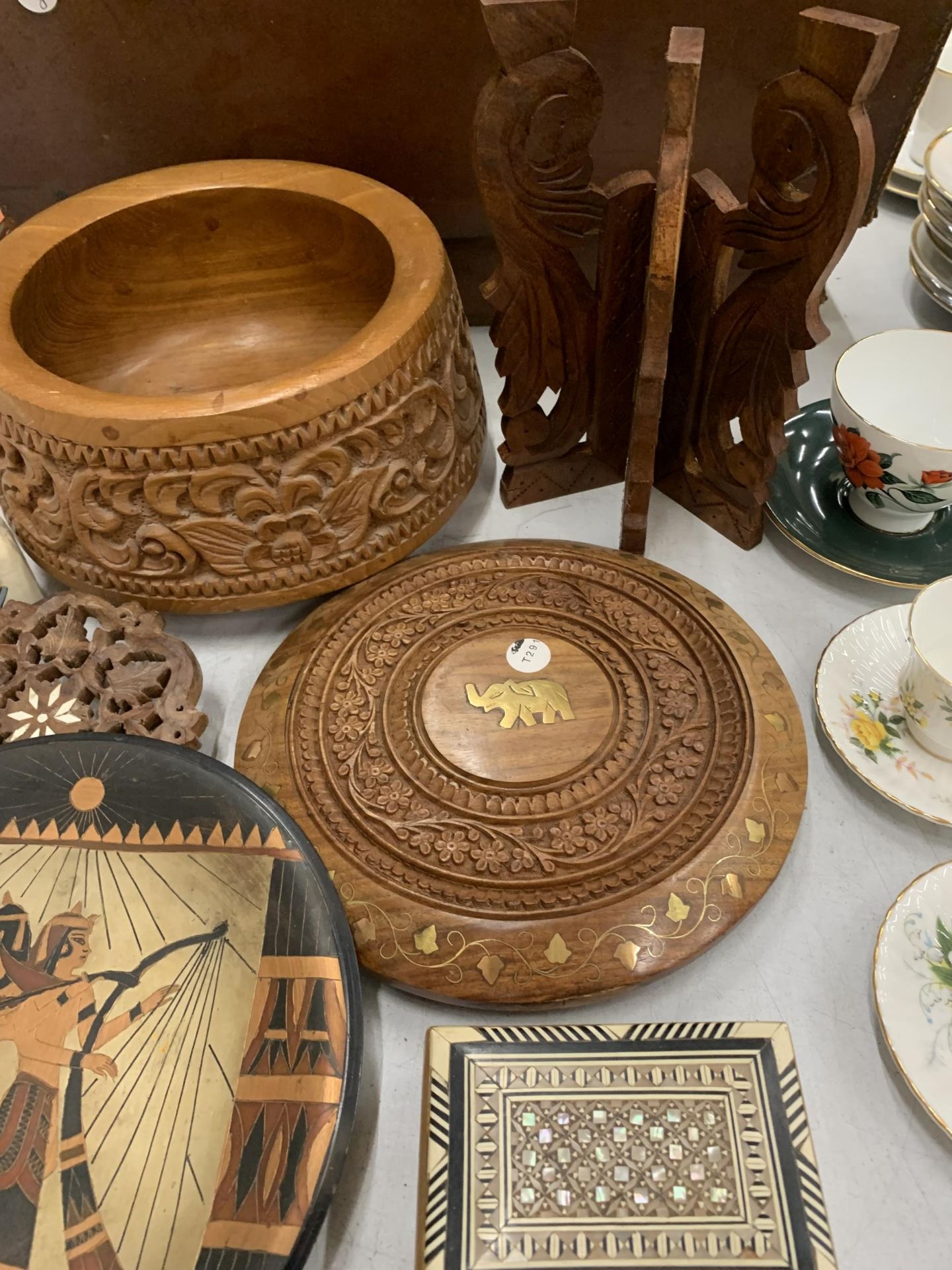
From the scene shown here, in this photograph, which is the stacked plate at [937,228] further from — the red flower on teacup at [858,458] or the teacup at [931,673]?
the teacup at [931,673]

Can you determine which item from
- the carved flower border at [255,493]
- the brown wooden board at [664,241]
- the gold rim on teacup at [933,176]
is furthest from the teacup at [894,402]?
the carved flower border at [255,493]

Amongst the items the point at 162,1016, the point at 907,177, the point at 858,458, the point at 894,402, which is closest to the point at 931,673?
the point at 858,458

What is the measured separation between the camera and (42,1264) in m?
0.54

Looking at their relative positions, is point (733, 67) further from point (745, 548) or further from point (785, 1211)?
point (785, 1211)

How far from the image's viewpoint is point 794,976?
2.44 ft

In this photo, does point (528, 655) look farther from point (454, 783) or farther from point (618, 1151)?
point (618, 1151)

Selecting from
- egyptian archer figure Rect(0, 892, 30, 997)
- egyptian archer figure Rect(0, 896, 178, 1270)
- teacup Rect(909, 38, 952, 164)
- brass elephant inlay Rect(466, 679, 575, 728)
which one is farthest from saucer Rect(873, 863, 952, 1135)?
teacup Rect(909, 38, 952, 164)

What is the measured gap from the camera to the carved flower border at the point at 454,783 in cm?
72

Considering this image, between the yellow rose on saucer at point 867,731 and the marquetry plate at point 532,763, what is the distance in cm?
6

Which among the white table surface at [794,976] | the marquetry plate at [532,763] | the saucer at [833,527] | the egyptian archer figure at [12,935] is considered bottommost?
the white table surface at [794,976]

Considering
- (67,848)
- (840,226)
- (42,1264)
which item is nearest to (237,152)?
(840,226)

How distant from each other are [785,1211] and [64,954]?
529 millimetres

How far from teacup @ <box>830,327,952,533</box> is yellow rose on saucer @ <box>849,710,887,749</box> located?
0.77 feet

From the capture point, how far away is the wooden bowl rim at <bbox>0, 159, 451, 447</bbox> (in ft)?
2.48
